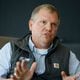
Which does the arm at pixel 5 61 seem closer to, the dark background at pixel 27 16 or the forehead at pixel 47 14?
the forehead at pixel 47 14

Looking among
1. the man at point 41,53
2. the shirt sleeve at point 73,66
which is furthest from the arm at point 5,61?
the shirt sleeve at point 73,66

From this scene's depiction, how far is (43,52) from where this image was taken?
184 centimetres

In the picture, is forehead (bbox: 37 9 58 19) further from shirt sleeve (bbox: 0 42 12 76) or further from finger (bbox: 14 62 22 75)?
finger (bbox: 14 62 22 75)

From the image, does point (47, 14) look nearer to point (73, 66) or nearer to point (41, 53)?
point (41, 53)

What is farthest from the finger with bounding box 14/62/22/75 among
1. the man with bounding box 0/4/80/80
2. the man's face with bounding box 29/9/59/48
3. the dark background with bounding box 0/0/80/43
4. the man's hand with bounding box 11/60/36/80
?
the dark background with bounding box 0/0/80/43

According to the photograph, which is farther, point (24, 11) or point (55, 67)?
point (24, 11)

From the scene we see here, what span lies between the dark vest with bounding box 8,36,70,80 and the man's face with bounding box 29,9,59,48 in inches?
3.4

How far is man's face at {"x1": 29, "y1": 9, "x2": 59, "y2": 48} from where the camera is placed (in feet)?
5.95

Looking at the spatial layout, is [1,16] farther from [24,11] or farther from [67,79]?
[67,79]

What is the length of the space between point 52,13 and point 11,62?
1.47 feet

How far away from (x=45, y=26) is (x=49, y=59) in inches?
9.2

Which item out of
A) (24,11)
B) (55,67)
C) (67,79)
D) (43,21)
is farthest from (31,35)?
(24,11)

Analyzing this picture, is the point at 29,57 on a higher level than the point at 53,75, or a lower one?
higher

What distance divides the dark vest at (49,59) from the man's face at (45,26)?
0.29ft
